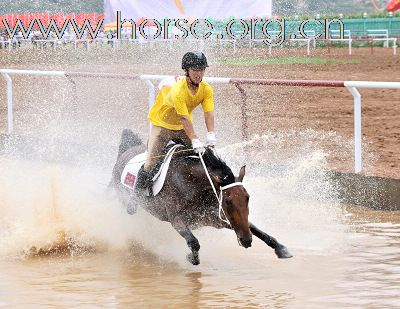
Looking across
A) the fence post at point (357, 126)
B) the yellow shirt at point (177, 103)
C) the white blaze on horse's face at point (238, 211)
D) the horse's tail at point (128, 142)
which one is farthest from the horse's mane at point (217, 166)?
the fence post at point (357, 126)

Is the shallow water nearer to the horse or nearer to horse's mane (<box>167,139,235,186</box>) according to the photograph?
the horse

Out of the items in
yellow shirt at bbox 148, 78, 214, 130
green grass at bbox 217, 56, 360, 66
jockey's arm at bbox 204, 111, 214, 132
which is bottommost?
jockey's arm at bbox 204, 111, 214, 132

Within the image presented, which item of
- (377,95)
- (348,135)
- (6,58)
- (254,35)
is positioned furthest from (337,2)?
(348,135)

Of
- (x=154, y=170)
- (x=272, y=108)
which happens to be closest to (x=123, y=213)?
(x=154, y=170)

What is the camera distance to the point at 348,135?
15969 millimetres

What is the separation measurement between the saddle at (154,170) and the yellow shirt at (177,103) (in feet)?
0.72

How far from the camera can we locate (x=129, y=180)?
9.88 m

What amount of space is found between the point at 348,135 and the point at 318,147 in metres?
1.50

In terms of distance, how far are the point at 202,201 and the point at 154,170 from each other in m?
0.68

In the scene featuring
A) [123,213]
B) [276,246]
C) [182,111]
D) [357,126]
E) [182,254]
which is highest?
[182,111]

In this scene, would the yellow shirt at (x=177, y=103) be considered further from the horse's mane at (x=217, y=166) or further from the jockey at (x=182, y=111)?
the horse's mane at (x=217, y=166)

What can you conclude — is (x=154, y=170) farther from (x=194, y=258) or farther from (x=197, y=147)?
(x=194, y=258)

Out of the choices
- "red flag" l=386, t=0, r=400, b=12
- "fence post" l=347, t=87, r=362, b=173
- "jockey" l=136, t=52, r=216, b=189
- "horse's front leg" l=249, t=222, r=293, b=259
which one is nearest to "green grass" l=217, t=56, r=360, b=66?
"red flag" l=386, t=0, r=400, b=12

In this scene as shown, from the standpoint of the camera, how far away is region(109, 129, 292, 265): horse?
8.44 m
